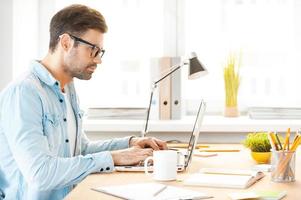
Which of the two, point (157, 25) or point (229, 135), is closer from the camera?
point (229, 135)

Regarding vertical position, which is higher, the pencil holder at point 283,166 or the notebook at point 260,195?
the pencil holder at point 283,166

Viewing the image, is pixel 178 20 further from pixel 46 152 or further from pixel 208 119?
pixel 46 152

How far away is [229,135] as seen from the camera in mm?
3285

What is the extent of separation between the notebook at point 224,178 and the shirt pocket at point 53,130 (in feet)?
1.78

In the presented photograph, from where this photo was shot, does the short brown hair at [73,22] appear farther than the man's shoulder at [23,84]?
Yes

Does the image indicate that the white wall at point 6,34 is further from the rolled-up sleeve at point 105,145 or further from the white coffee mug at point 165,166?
the white coffee mug at point 165,166

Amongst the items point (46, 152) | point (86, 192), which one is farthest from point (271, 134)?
point (46, 152)

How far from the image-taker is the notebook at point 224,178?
1652 millimetres

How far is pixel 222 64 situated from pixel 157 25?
55 centimetres

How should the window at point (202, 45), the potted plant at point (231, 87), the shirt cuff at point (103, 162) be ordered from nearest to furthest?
the shirt cuff at point (103, 162)
the potted plant at point (231, 87)
the window at point (202, 45)

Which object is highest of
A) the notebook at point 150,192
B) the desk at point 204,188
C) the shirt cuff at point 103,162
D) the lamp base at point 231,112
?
the lamp base at point 231,112

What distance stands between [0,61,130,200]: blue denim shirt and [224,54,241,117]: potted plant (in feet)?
5.61

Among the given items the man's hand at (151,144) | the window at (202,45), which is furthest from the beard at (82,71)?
the window at (202,45)

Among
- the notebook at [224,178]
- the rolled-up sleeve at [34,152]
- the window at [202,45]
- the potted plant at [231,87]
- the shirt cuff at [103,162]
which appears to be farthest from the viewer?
the window at [202,45]
